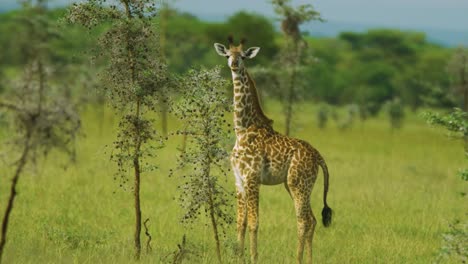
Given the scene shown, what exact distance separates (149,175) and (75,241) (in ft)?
31.2

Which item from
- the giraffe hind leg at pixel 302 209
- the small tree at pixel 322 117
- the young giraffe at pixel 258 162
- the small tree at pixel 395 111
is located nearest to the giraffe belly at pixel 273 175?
the young giraffe at pixel 258 162

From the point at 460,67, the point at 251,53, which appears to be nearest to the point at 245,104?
the point at 251,53

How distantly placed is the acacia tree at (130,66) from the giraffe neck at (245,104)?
3.74 ft

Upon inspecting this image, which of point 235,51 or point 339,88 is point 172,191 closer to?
point 235,51

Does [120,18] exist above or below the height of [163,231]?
above

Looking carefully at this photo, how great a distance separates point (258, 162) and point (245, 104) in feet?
3.32

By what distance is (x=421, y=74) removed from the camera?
74562 mm

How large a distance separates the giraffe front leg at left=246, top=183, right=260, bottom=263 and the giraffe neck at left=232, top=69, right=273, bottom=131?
1.02 metres

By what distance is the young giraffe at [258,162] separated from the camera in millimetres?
11641

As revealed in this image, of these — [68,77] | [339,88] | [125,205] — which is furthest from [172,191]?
[339,88]

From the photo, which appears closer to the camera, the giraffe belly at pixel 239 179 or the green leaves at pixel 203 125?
the green leaves at pixel 203 125

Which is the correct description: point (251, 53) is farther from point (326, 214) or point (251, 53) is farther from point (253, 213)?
point (326, 214)

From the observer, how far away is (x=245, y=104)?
12039 mm

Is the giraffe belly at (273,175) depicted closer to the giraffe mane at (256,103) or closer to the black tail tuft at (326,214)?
the giraffe mane at (256,103)
